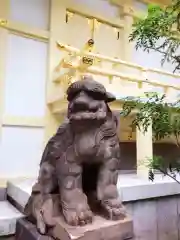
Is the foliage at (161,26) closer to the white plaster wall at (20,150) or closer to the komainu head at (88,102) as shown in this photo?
the komainu head at (88,102)

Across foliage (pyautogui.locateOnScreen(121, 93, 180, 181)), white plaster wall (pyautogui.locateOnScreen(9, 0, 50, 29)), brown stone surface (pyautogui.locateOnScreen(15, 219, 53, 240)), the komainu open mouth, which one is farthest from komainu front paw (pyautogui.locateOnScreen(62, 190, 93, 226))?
white plaster wall (pyautogui.locateOnScreen(9, 0, 50, 29))

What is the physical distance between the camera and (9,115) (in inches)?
126

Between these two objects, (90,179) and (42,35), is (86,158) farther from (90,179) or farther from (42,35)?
(42,35)

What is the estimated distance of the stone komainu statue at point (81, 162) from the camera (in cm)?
118

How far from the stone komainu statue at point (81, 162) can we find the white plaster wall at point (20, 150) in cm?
199

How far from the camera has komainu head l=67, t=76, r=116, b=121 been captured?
1.17 meters

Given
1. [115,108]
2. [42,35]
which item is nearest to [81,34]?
[42,35]

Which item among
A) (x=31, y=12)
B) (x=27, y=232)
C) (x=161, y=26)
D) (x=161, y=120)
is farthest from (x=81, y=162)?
(x=31, y=12)

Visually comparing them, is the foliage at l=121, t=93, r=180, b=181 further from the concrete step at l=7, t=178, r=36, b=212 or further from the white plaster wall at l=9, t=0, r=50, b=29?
the white plaster wall at l=9, t=0, r=50, b=29

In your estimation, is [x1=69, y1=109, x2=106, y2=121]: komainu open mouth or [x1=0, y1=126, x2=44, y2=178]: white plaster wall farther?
[x1=0, y1=126, x2=44, y2=178]: white plaster wall

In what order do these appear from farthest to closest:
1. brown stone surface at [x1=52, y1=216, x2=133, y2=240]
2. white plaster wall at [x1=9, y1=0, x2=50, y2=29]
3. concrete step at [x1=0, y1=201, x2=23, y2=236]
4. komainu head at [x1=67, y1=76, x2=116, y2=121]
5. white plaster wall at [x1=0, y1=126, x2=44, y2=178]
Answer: white plaster wall at [x1=9, y1=0, x2=50, y2=29]
white plaster wall at [x1=0, y1=126, x2=44, y2=178]
concrete step at [x1=0, y1=201, x2=23, y2=236]
komainu head at [x1=67, y1=76, x2=116, y2=121]
brown stone surface at [x1=52, y1=216, x2=133, y2=240]

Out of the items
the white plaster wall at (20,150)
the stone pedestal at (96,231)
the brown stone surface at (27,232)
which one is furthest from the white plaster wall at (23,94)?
the stone pedestal at (96,231)

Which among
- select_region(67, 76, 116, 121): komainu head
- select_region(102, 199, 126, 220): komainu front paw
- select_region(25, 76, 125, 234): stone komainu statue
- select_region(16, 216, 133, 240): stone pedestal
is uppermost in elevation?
select_region(67, 76, 116, 121): komainu head

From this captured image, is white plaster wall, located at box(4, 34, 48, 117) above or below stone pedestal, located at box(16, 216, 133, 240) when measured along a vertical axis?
above
